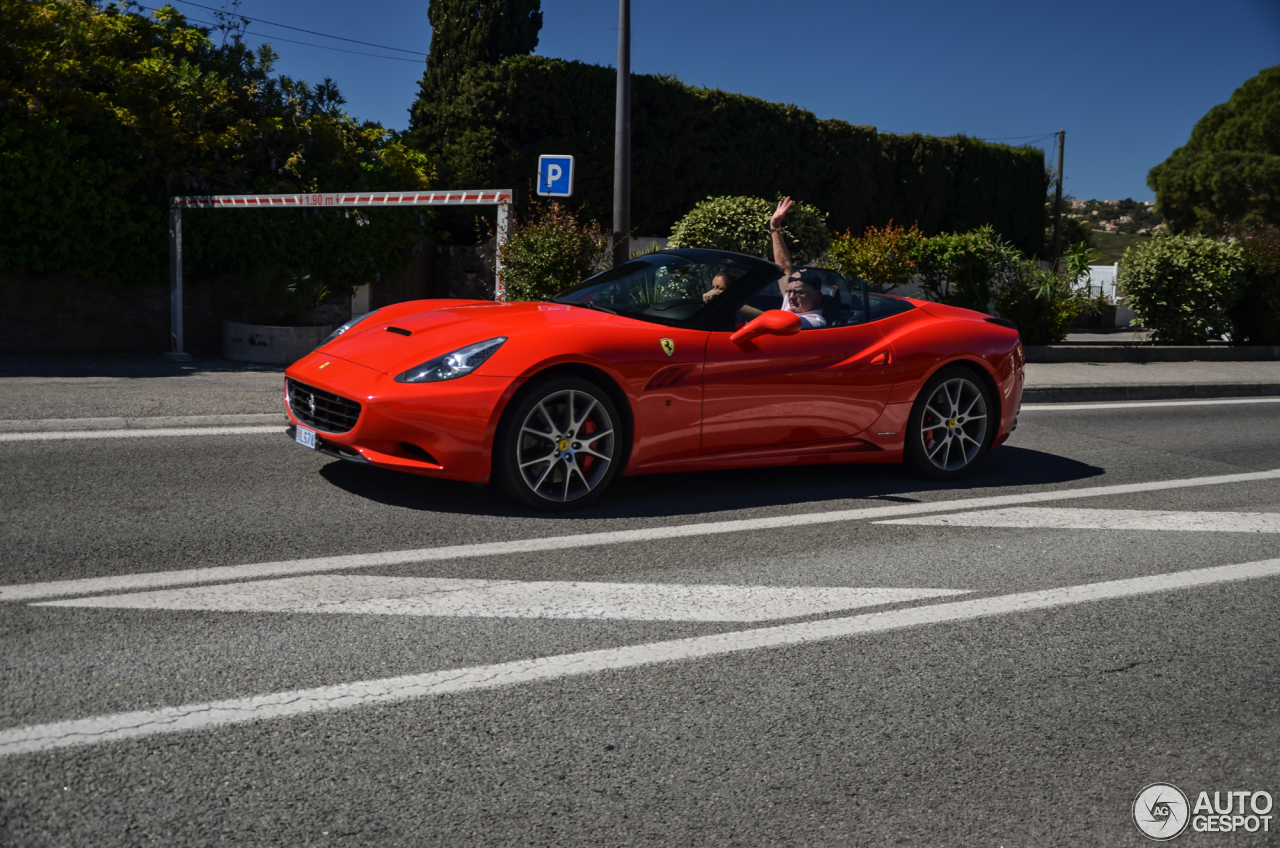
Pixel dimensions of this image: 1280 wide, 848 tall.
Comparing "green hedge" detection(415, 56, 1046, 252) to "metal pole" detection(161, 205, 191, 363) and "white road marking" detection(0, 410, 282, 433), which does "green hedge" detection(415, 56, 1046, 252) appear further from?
"white road marking" detection(0, 410, 282, 433)

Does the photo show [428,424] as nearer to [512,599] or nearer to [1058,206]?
[512,599]

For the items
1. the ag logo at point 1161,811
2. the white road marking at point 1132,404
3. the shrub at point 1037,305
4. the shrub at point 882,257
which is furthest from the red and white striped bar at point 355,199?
the shrub at point 1037,305

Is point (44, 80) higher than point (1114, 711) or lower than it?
higher

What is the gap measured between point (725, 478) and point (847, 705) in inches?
133

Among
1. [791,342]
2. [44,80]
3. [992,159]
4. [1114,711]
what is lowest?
[1114,711]

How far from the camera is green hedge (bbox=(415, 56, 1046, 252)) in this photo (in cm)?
1931

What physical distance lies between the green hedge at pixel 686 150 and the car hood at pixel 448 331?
44.4 feet

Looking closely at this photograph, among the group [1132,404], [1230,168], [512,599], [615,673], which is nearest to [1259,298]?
[1132,404]

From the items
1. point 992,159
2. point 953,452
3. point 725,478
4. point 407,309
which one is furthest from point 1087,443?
point 992,159

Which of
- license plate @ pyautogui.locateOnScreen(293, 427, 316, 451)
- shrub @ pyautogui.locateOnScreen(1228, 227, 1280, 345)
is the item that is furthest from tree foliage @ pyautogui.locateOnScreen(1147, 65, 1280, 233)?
license plate @ pyautogui.locateOnScreen(293, 427, 316, 451)

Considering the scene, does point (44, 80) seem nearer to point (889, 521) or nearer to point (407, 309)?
point (407, 309)

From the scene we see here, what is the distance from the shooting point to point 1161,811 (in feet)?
8.97

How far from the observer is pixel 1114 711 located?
3326 millimetres

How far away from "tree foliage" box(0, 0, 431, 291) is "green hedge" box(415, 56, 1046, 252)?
4386mm
